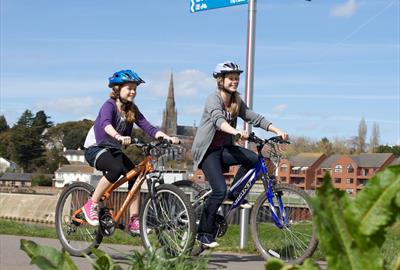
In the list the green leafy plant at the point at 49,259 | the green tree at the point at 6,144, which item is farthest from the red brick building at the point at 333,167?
the green leafy plant at the point at 49,259

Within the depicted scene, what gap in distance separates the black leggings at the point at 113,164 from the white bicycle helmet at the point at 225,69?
1115mm

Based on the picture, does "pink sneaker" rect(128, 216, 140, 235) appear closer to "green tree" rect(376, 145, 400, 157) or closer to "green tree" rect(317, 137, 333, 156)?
"green tree" rect(376, 145, 400, 157)

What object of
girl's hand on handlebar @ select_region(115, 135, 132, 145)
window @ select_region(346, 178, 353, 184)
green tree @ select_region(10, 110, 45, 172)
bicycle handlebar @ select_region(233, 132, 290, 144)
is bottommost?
girl's hand on handlebar @ select_region(115, 135, 132, 145)

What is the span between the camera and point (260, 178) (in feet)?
20.6

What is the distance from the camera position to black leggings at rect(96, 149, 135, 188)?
251 inches

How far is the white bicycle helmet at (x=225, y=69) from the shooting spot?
6.32 m

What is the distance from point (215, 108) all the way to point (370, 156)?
99.8 meters

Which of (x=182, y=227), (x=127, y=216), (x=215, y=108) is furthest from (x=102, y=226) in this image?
(x=215, y=108)

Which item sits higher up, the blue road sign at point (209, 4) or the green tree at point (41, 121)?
the green tree at point (41, 121)

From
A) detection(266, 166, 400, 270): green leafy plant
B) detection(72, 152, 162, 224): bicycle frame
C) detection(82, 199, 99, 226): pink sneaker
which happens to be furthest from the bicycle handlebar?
detection(266, 166, 400, 270): green leafy plant

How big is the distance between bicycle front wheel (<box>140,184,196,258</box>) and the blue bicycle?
24cm

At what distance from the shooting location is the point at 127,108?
6.64 m

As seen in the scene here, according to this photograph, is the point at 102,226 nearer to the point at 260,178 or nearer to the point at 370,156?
the point at 260,178

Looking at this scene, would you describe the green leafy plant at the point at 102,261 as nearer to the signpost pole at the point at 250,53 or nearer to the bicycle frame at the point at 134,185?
the bicycle frame at the point at 134,185
